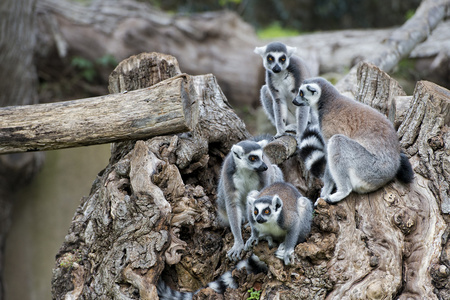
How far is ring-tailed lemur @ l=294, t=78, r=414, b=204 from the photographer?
409 centimetres

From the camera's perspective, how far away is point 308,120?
5.67 meters

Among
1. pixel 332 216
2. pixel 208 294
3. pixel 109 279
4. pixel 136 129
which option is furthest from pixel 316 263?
pixel 136 129

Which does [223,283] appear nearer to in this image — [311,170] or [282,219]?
[282,219]

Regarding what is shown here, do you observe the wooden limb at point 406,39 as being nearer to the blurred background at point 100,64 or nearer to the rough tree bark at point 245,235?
the blurred background at point 100,64

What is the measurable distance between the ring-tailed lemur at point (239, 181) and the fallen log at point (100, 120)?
59 centimetres

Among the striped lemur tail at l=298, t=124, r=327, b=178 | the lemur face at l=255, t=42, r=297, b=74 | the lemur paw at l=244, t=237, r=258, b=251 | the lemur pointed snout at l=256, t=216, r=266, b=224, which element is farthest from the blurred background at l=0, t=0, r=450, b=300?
the lemur pointed snout at l=256, t=216, r=266, b=224

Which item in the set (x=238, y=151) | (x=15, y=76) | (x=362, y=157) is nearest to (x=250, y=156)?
(x=238, y=151)

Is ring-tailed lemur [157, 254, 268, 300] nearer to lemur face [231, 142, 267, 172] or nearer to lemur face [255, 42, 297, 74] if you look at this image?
lemur face [231, 142, 267, 172]

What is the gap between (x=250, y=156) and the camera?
450 centimetres

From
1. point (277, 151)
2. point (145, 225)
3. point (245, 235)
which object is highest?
point (277, 151)

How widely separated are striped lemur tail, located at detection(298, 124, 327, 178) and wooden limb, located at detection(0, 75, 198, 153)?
1.19 m

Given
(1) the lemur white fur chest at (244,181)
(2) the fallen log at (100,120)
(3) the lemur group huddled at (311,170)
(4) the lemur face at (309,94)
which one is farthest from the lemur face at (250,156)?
(4) the lemur face at (309,94)

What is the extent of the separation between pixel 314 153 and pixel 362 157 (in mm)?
589

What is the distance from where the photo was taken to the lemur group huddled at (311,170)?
4008 mm
